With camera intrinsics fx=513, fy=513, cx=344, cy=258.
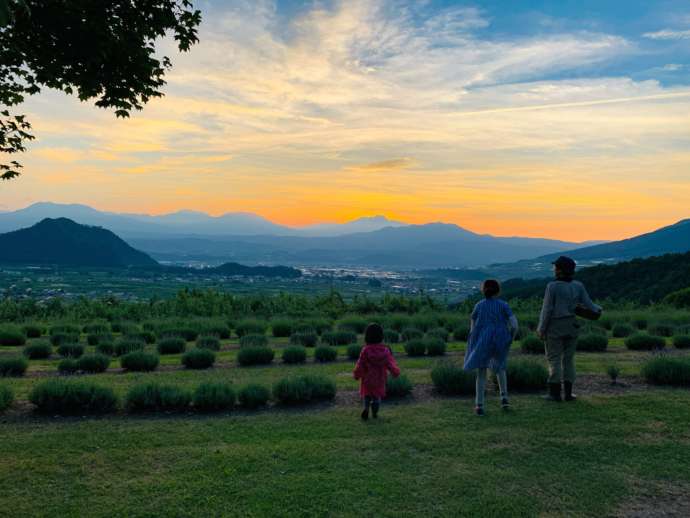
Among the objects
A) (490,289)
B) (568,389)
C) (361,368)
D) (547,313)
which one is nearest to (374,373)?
(361,368)

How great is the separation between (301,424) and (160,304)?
25.0 meters

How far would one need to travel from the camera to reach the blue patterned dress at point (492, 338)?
784 cm

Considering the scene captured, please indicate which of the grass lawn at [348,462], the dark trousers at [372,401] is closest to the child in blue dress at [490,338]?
the grass lawn at [348,462]

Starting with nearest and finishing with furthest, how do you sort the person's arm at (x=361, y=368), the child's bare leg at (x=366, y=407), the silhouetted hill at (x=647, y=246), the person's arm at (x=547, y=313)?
the child's bare leg at (x=366, y=407), the person's arm at (x=361, y=368), the person's arm at (x=547, y=313), the silhouetted hill at (x=647, y=246)

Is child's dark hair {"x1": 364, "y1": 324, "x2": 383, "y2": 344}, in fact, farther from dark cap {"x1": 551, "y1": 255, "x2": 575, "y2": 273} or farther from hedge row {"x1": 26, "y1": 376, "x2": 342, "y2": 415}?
dark cap {"x1": 551, "y1": 255, "x2": 575, "y2": 273}

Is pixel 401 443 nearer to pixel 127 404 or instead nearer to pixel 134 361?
pixel 127 404

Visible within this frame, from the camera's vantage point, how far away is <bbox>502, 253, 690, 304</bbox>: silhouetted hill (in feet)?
145

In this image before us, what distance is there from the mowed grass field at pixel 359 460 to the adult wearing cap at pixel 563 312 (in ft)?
2.79

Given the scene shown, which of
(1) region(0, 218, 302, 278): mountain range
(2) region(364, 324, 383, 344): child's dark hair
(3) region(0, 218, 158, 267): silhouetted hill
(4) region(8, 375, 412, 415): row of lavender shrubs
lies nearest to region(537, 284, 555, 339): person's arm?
(2) region(364, 324, 383, 344): child's dark hair

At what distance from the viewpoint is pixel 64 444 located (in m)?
6.54

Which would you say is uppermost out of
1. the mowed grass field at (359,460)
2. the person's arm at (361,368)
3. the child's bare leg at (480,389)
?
the person's arm at (361,368)

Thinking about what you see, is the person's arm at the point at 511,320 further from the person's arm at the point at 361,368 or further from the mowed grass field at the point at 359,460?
the person's arm at the point at 361,368

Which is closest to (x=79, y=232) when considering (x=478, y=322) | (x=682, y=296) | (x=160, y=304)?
(x=160, y=304)

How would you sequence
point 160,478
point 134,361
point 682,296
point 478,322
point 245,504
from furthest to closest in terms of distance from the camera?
point 682,296, point 134,361, point 478,322, point 160,478, point 245,504
